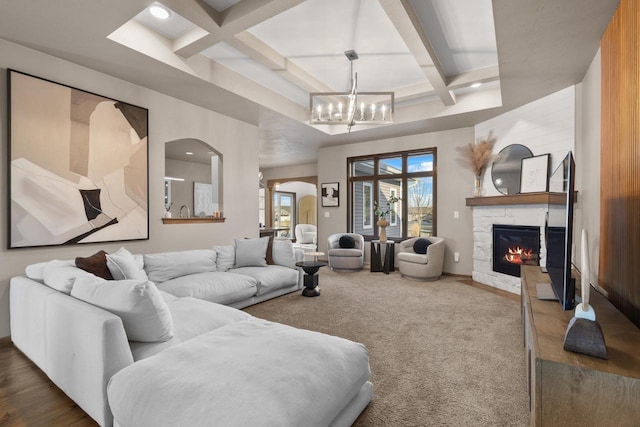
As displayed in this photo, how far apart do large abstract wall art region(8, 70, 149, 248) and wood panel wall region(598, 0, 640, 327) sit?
4.29 metres

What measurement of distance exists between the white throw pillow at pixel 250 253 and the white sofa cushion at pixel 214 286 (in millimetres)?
477

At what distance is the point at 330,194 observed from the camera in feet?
22.7

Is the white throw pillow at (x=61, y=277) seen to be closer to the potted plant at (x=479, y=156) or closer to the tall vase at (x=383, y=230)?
the tall vase at (x=383, y=230)

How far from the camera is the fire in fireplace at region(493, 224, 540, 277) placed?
4.22 meters

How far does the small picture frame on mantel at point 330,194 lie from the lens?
6828mm

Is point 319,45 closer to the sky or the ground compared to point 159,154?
closer to the sky

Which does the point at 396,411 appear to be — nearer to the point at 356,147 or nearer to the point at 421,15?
the point at 421,15

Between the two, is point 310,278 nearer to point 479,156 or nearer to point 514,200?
point 514,200

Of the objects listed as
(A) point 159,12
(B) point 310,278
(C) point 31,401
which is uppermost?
(A) point 159,12

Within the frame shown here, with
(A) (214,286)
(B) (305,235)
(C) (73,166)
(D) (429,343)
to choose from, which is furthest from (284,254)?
(B) (305,235)

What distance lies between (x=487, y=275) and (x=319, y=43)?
13.5 ft

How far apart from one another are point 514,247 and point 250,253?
3.79 meters

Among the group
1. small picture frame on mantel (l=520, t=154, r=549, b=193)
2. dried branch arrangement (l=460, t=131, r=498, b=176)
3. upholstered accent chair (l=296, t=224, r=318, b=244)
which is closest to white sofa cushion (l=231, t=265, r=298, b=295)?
dried branch arrangement (l=460, t=131, r=498, b=176)

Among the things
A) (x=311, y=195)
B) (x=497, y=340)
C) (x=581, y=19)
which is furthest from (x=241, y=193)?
(x=311, y=195)
